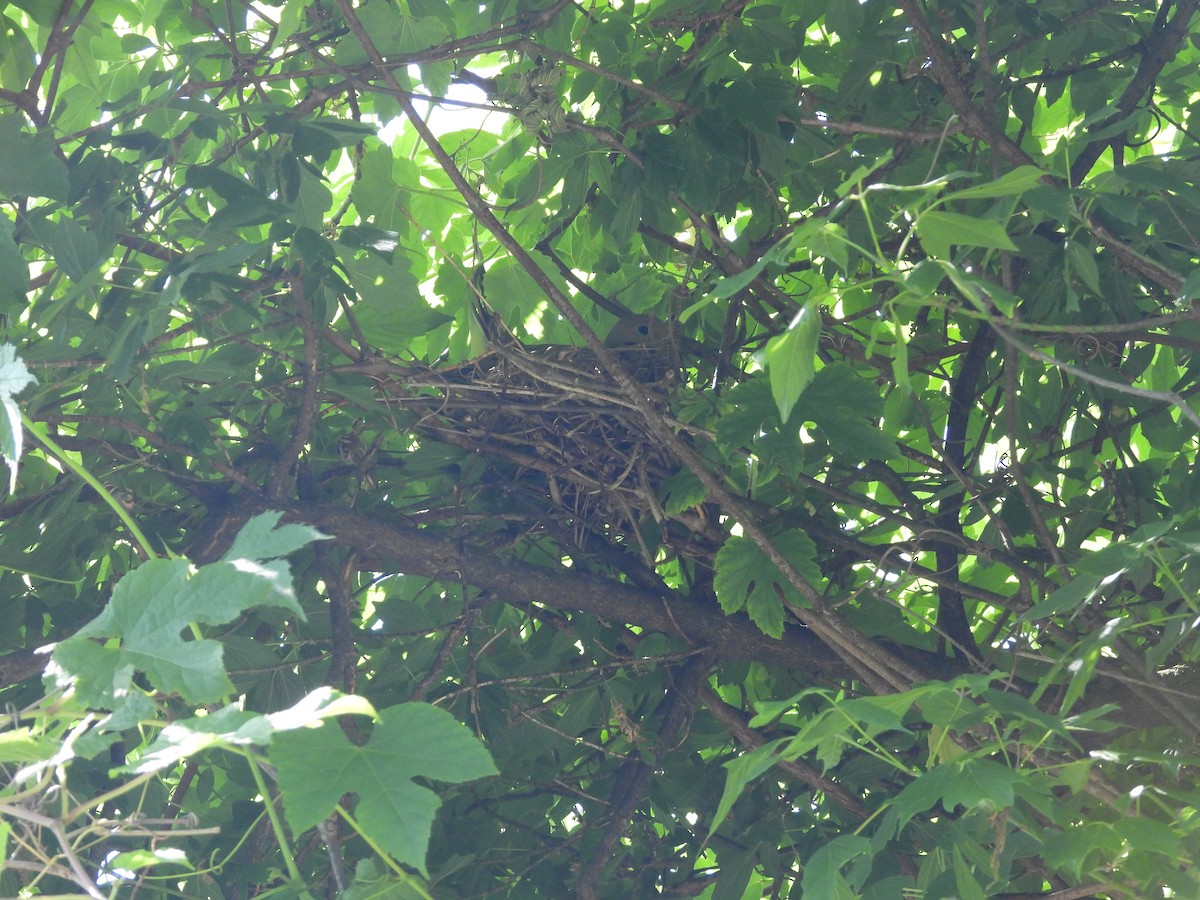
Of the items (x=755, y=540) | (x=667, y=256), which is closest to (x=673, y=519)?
(x=755, y=540)

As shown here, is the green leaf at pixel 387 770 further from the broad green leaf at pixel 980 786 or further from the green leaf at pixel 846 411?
the green leaf at pixel 846 411

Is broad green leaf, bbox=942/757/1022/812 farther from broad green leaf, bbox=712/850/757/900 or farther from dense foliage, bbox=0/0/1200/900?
broad green leaf, bbox=712/850/757/900

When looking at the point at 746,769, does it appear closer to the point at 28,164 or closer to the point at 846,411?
the point at 846,411

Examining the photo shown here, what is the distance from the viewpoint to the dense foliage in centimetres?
147

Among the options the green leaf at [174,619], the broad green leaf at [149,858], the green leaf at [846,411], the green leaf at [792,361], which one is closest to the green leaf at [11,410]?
the green leaf at [174,619]

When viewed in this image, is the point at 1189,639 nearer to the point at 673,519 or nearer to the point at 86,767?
the point at 673,519

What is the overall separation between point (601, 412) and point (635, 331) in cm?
29

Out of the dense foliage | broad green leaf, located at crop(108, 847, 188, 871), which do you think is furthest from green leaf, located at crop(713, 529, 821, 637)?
broad green leaf, located at crop(108, 847, 188, 871)

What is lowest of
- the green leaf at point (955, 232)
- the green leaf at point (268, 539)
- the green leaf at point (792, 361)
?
the green leaf at point (268, 539)

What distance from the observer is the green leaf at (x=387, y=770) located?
29.6 inches

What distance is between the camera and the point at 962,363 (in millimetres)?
1866

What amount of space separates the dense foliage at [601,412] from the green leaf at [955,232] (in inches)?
10.7

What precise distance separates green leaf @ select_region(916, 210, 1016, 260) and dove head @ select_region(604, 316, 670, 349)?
103 centimetres

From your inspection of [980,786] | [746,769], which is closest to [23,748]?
[746,769]
